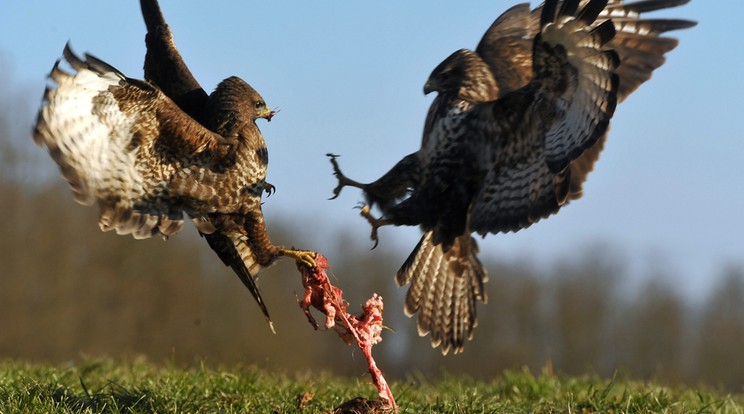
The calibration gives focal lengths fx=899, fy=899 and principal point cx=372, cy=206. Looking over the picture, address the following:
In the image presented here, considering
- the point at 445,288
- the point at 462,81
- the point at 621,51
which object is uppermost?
the point at 621,51

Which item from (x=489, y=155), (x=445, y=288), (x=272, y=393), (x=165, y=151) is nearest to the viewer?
(x=165, y=151)

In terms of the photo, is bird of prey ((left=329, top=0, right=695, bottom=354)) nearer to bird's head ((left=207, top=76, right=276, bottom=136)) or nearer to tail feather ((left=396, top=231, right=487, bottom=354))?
tail feather ((left=396, top=231, right=487, bottom=354))

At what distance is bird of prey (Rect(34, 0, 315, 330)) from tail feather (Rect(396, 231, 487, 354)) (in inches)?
46.5

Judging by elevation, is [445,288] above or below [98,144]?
below

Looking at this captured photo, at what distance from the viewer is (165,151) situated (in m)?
5.30

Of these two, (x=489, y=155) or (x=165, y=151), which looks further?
(x=489, y=155)

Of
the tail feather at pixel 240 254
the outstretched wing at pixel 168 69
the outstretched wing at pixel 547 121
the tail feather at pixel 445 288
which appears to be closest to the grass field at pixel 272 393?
the tail feather at pixel 445 288

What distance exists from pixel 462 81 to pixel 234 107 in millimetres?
1550

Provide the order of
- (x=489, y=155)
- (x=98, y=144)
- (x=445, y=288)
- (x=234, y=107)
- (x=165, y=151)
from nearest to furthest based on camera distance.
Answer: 1. (x=98, y=144)
2. (x=165, y=151)
3. (x=234, y=107)
4. (x=489, y=155)
5. (x=445, y=288)

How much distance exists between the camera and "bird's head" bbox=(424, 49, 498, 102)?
607cm

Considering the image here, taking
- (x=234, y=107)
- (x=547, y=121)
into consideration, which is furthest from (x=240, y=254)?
(x=547, y=121)

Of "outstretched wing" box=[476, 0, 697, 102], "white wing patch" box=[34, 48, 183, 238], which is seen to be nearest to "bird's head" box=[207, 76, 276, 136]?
"white wing patch" box=[34, 48, 183, 238]

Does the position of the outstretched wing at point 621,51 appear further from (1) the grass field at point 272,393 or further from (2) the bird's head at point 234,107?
(2) the bird's head at point 234,107

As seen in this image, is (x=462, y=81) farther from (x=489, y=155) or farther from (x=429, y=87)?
(x=489, y=155)
